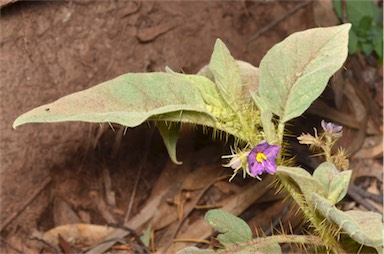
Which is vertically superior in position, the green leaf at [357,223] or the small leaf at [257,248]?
the green leaf at [357,223]

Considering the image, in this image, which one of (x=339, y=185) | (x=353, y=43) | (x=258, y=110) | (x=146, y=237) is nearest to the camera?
(x=339, y=185)

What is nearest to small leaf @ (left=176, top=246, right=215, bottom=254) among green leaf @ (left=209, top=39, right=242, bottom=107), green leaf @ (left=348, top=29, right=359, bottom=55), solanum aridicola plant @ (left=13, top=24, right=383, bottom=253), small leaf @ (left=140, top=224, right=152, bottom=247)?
solanum aridicola plant @ (left=13, top=24, right=383, bottom=253)

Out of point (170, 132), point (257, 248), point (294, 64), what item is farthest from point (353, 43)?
point (257, 248)

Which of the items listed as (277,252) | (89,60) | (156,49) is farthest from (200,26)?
(277,252)

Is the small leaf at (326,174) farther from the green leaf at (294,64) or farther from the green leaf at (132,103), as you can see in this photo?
the green leaf at (132,103)

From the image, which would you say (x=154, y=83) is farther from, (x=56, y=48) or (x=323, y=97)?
(x=323, y=97)

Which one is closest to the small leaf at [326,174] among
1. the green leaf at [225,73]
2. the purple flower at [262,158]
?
the purple flower at [262,158]

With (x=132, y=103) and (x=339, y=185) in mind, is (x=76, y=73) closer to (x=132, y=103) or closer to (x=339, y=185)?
(x=132, y=103)
